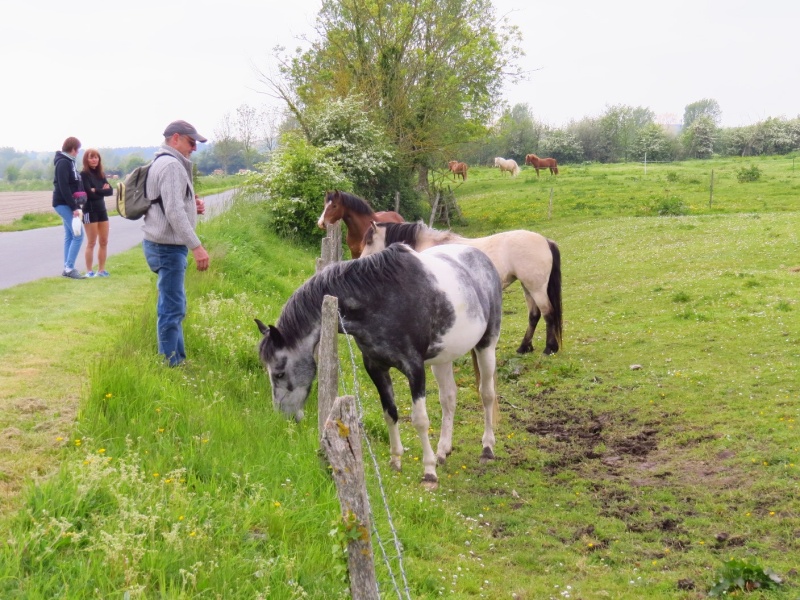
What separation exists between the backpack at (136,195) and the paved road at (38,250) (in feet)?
16.3

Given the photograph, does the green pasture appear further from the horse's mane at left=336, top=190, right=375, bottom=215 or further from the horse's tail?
the horse's mane at left=336, top=190, right=375, bottom=215

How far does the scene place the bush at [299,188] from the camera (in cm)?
1886

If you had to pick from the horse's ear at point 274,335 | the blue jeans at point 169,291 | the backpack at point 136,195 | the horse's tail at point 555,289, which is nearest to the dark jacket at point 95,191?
the backpack at point 136,195

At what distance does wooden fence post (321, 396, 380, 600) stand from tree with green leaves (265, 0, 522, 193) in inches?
878

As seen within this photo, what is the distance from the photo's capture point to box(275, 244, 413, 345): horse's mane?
18.2 ft

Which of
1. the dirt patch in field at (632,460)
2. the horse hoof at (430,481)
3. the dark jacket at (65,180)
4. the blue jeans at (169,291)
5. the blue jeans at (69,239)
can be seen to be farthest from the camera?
the blue jeans at (69,239)

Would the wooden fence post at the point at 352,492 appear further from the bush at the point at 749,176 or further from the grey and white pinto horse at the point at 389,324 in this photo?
the bush at the point at 749,176

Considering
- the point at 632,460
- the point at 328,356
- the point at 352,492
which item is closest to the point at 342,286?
the point at 328,356

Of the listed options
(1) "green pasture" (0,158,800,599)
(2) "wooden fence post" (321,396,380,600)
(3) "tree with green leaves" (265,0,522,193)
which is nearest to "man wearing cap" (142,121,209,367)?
(1) "green pasture" (0,158,800,599)

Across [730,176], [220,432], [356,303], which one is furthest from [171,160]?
[730,176]

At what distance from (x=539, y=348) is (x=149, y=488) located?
7.78 metres

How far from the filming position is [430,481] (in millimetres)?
5793

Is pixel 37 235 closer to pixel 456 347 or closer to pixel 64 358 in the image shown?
pixel 64 358

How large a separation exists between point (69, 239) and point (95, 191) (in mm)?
864
